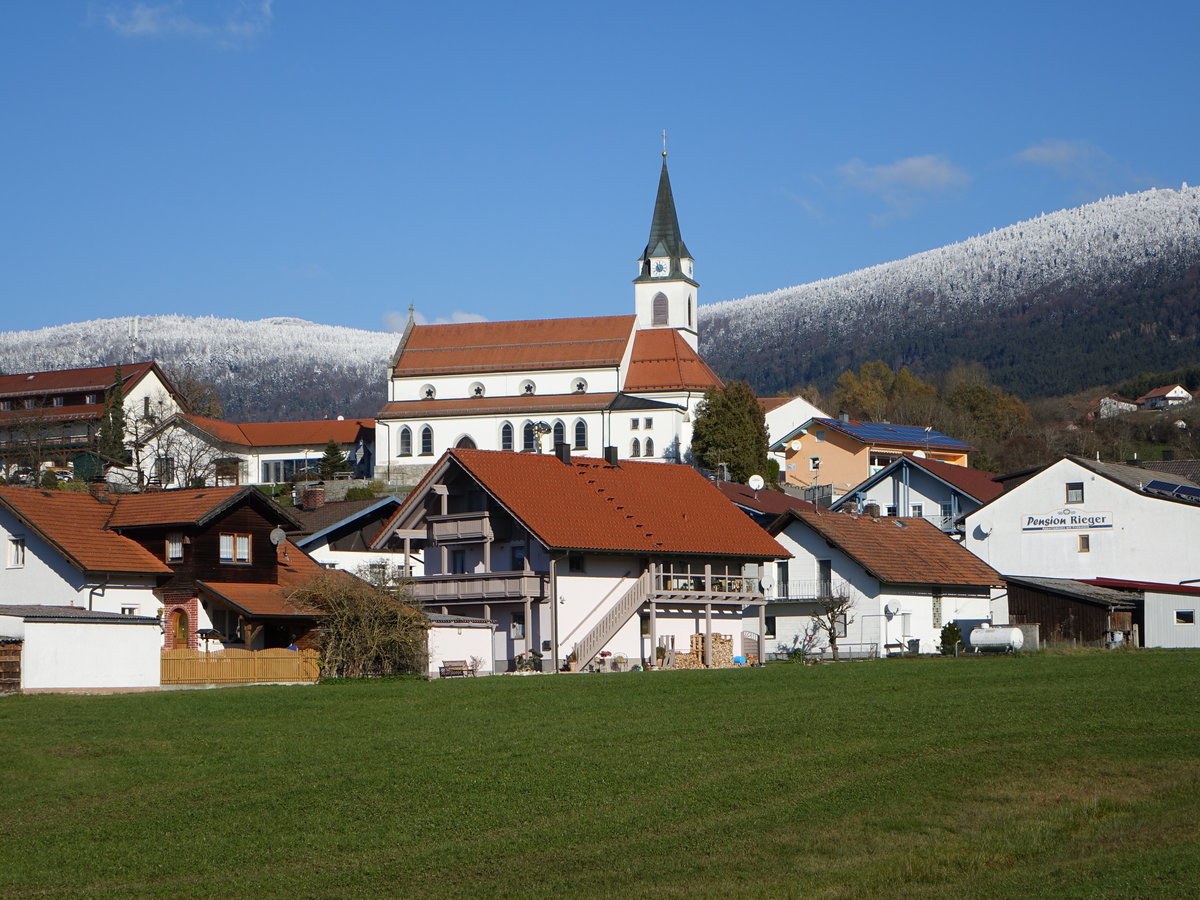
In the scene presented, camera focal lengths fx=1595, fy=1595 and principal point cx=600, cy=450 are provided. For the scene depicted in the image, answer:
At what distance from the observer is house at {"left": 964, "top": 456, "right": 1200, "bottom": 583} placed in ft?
183

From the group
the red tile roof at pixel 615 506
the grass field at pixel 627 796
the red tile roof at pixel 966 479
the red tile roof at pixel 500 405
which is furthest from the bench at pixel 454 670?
the red tile roof at pixel 500 405

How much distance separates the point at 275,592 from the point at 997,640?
19.5 metres

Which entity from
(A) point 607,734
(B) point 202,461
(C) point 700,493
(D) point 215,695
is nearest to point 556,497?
(C) point 700,493

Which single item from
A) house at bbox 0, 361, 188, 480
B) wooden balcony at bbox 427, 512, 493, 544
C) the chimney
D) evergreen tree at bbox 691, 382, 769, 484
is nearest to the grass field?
wooden balcony at bbox 427, 512, 493, 544

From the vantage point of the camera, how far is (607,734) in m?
22.7

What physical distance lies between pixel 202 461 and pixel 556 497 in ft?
184

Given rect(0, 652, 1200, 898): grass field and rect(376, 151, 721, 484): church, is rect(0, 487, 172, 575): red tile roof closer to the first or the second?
rect(0, 652, 1200, 898): grass field

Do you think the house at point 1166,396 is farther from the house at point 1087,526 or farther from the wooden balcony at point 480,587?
the wooden balcony at point 480,587

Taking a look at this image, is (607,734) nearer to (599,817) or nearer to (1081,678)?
(599,817)

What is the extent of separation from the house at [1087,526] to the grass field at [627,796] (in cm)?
2998

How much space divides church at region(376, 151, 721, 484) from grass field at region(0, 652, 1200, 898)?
75044 millimetres

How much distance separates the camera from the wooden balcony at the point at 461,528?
46688 millimetres

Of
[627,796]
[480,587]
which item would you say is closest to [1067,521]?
[480,587]

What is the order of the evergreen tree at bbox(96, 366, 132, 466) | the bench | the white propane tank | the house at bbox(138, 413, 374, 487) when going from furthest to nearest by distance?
1. the house at bbox(138, 413, 374, 487)
2. the evergreen tree at bbox(96, 366, 132, 466)
3. the white propane tank
4. the bench
